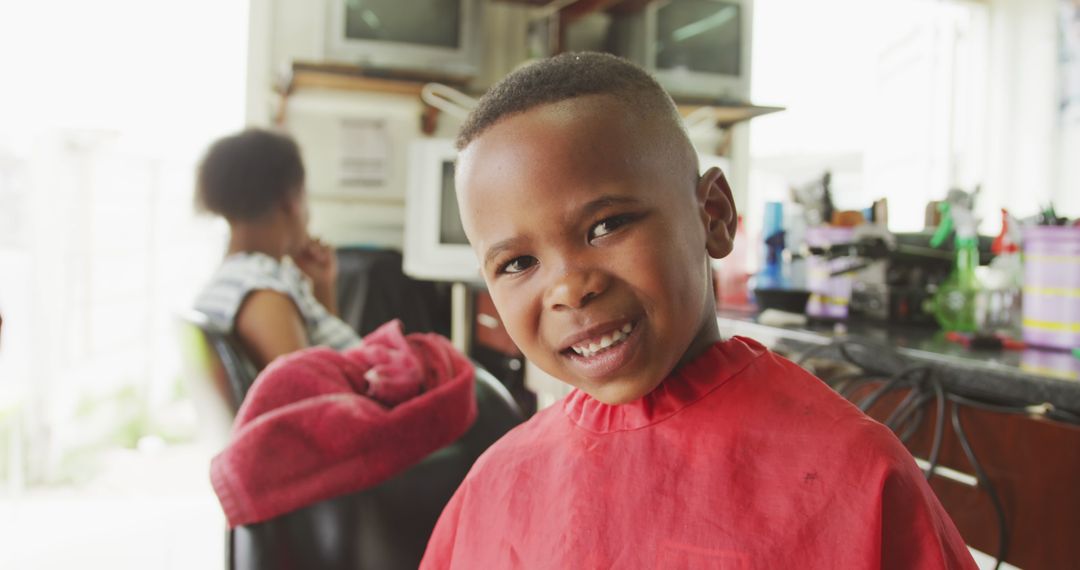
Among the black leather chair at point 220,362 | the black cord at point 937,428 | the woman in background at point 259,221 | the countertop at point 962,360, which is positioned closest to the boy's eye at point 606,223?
the countertop at point 962,360

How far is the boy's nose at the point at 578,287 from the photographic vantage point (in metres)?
0.54

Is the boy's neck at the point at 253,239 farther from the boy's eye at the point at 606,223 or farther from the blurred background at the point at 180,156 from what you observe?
the boy's eye at the point at 606,223

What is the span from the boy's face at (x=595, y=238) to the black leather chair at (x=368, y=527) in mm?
386

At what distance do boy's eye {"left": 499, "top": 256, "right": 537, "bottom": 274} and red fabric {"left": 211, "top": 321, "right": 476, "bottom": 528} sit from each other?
360mm

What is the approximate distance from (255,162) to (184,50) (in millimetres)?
1637

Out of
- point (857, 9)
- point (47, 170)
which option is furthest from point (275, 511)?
point (857, 9)

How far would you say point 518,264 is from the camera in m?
0.60

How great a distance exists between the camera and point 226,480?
83 centimetres

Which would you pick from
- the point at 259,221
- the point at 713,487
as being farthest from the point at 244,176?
the point at 713,487

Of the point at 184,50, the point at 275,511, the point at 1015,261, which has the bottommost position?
the point at 275,511

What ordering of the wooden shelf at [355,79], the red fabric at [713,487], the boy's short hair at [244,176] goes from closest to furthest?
the red fabric at [713,487] → the boy's short hair at [244,176] → the wooden shelf at [355,79]

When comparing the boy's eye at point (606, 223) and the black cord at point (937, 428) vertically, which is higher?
the boy's eye at point (606, 223)

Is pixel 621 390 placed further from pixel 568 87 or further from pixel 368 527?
pixel 368 527

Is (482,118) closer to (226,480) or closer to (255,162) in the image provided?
(226,480)
